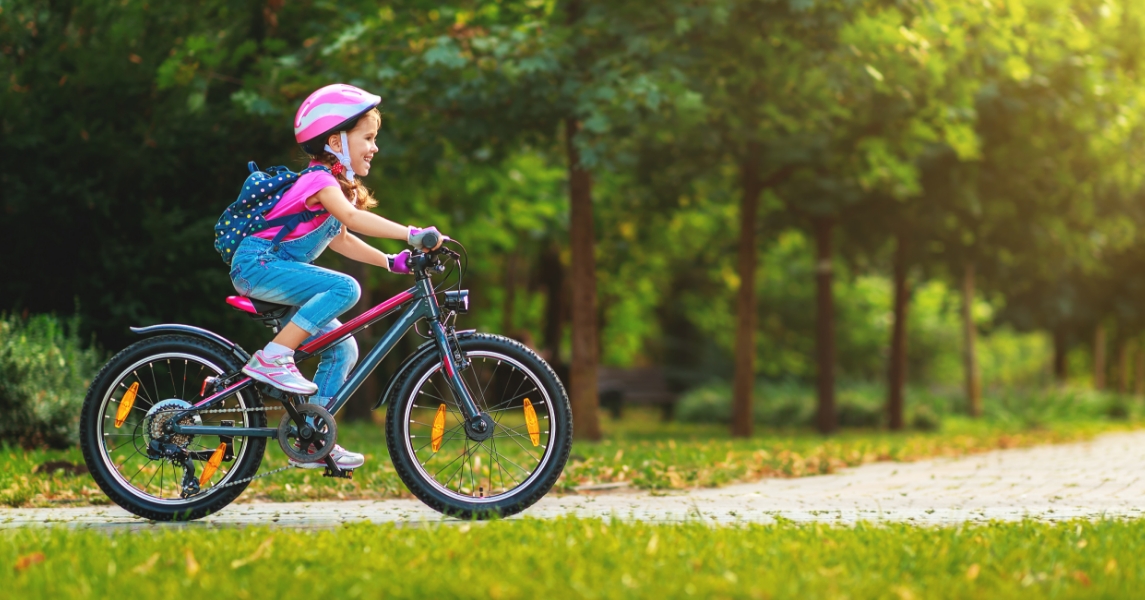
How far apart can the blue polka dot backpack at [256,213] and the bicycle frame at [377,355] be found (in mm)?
496

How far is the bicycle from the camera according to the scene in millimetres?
5035

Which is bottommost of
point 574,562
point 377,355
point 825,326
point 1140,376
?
point 574,562

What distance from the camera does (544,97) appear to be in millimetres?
9680

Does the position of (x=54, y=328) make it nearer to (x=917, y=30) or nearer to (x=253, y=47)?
(x=253, y=47)

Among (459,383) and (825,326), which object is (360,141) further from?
(825,326)

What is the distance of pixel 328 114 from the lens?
16.6 feet

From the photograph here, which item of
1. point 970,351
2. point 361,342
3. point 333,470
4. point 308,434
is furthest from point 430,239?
point 970,351

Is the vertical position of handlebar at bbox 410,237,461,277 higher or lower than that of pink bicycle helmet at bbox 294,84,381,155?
lower

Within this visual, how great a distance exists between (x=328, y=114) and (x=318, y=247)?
60 cm

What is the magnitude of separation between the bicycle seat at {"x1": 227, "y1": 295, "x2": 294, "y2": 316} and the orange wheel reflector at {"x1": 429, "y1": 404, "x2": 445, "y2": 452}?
82 centimetres

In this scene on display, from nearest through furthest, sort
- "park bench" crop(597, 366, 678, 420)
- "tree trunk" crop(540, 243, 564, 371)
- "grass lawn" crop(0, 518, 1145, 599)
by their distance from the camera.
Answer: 1. "grass lawn" crop(0, 518, 1145, 599)
2. "park bench" crop(597, 366, 678, 420)
3. "tree trunk" crop(540, 243, 564, 371)

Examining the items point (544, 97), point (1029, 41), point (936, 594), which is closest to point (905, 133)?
point (1029, 41)

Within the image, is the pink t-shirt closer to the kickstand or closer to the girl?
the girl

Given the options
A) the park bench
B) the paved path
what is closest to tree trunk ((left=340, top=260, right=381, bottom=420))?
the park bench
